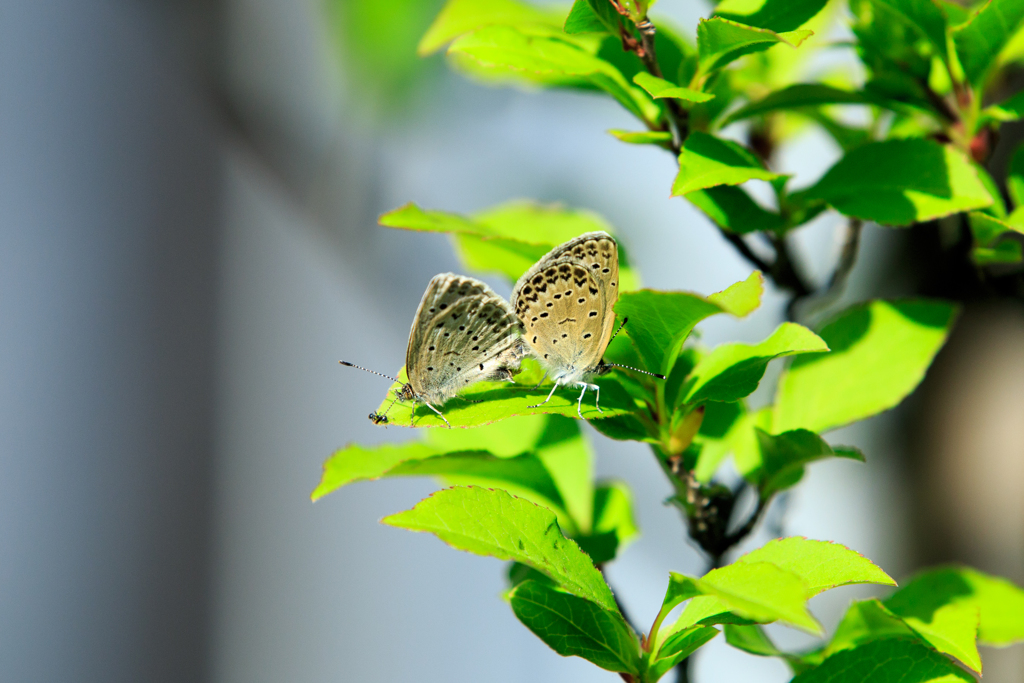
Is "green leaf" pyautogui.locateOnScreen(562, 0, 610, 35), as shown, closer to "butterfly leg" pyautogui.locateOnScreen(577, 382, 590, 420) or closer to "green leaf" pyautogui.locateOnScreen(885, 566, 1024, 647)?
"butterfly leg" pyautogui.locateOnScreen(577, 382, 590, 420)

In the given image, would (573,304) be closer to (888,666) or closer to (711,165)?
(711,165)

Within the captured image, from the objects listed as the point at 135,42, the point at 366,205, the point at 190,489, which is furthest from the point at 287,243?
the point at 190,489

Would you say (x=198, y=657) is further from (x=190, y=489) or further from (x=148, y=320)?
(x=148, y=320)

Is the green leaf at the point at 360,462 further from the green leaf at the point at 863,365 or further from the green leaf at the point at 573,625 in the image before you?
the green leaf at the point at 863,365

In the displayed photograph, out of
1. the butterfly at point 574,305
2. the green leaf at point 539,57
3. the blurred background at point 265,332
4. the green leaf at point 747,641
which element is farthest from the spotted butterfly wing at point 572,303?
the blurred background at point 265,332

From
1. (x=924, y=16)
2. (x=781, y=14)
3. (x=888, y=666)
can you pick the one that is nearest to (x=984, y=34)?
(x=924, y=16)

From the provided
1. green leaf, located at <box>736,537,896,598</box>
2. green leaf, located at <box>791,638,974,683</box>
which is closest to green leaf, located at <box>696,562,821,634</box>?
green leaf, located at <box>736,537,896,598</box>
